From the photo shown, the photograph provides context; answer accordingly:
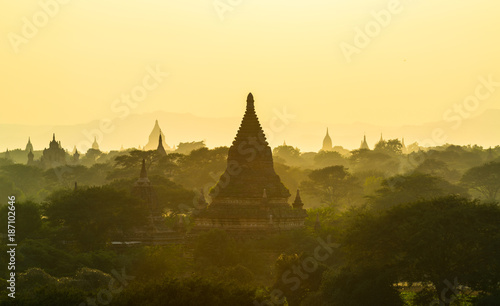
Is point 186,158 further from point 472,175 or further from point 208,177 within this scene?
point 472,175

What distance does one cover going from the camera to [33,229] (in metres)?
74.4

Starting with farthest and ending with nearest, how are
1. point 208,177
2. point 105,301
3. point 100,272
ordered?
point 208,177 → point 100,272 → point 105,301

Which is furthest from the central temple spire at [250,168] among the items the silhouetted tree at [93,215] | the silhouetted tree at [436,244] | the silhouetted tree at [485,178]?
the silhouetted tree at [485,178]

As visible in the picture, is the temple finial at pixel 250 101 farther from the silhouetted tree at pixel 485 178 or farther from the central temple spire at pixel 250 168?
the silhouetted tree at pixel 485 178

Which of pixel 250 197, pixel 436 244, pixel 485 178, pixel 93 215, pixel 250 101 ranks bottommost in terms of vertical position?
pixel 436 244

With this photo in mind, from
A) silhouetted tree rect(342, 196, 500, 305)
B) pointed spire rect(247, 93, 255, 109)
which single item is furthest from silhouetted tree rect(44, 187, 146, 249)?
silhouetted tree rect(342, 196, 500, 305)

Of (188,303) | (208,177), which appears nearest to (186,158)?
(208,177)

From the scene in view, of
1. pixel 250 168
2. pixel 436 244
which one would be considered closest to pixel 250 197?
pixel 250 168

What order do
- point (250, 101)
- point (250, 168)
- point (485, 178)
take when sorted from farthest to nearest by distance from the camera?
point (485, 178)
point (250, 101)
point (250, 168)

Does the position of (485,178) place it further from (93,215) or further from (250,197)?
(93,215)

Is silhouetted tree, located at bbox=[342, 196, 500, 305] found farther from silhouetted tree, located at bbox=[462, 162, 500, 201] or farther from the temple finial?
silhouetted tree, located at bbox=[462, 162, 500, 201]

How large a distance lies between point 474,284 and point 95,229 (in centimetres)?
2969

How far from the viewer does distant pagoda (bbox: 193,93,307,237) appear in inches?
3031

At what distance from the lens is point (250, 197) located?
78.6 meters
